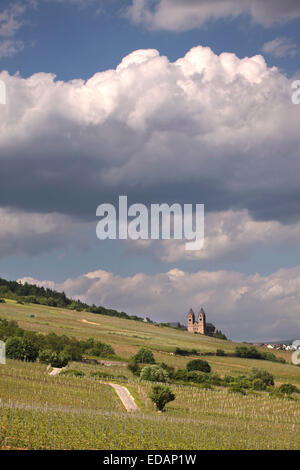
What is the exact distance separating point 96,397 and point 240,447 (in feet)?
116

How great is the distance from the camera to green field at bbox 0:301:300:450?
168 feet

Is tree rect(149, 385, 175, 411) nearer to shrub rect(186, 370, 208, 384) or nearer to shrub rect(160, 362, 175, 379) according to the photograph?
shrub rect(186, 370, 208, 384)

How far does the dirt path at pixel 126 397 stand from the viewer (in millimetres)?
83800

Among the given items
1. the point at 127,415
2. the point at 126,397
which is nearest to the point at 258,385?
the point at 126,397

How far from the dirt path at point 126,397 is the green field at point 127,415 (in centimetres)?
121

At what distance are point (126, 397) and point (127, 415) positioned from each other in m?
24.2

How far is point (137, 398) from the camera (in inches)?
3652

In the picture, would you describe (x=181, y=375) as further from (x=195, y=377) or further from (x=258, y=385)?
(x=258, y=385)

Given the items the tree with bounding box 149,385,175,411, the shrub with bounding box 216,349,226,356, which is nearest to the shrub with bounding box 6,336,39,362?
the tree with bounding box 149,385,175,411

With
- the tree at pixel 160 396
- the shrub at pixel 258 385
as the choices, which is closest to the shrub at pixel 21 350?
the shrub at pixel 258 385

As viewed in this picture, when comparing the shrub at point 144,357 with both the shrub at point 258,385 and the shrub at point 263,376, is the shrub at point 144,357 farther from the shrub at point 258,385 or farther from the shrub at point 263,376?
the shrub at point 258,385

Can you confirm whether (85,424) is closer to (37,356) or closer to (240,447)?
(240,447)
